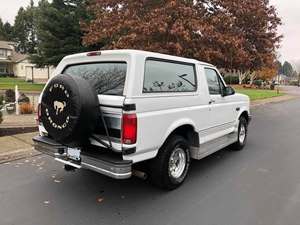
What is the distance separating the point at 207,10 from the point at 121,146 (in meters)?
9.75

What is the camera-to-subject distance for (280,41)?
1377 cm

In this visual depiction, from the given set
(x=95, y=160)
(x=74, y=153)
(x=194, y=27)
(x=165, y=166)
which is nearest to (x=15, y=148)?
(x=74, y=153)

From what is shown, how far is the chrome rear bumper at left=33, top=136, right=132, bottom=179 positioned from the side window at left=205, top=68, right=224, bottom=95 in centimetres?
247

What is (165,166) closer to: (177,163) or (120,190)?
(177,163)

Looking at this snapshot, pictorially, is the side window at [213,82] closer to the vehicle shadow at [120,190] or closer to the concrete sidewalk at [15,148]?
the vehicle shadow at [120,190]

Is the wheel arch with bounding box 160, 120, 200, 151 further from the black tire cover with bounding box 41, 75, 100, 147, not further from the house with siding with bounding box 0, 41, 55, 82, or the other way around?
the house with siding with bounding box 0, 41, 55, 82

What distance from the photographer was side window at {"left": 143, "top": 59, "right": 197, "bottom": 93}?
3.88 meters

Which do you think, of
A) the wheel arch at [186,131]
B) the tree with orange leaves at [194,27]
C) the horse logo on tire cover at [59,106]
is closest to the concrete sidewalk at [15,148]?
the horse logo on tire cover at [59,106]

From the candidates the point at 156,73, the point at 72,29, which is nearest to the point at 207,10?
the point at 156,73

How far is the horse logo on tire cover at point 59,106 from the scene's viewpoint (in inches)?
144

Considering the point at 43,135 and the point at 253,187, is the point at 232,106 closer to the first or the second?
the point at 253,187

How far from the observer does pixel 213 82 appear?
17.8 feet

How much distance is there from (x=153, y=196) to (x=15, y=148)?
3.75 meters

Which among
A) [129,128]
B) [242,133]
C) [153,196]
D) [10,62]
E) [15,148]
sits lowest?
[153,196]
